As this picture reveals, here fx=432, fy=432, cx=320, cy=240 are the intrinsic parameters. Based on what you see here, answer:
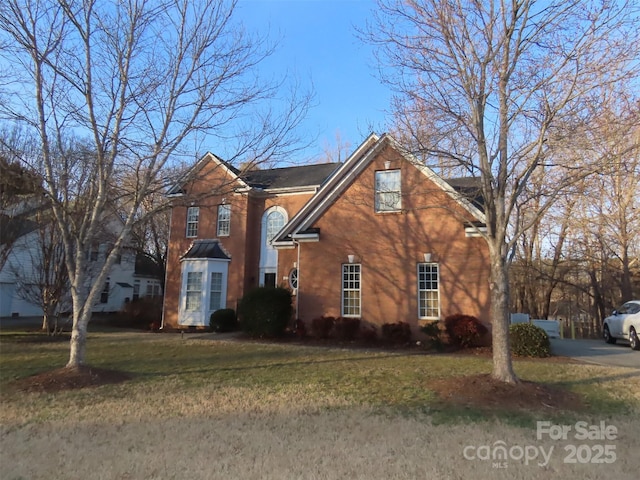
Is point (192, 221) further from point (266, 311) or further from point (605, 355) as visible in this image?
point (605, 355)

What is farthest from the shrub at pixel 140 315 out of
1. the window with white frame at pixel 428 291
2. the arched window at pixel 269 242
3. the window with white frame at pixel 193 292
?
the window with white frame at pixel 428 291

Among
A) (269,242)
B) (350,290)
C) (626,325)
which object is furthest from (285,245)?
(626,325)

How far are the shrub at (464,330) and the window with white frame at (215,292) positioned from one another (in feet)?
38.1

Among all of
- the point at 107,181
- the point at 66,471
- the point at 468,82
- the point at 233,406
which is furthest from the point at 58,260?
the point at 468,82

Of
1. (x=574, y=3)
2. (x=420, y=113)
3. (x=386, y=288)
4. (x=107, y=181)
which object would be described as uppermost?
(x=574, y=3)

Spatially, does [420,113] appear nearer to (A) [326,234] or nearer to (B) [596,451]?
(B) [596,451]

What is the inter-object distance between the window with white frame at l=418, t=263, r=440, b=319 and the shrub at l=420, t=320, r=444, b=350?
3.00ft

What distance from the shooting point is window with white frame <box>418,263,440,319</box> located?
15.3m

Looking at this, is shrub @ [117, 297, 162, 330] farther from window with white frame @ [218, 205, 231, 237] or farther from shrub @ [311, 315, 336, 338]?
shrub @ [311, 315, 336, 338]

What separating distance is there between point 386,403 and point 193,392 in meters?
3.49

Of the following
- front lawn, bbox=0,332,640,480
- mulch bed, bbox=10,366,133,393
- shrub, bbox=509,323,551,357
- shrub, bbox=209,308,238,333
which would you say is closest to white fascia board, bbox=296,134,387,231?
shrub, bbox=209,308,238,333

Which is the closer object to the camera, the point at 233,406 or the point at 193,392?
the point at 233,406

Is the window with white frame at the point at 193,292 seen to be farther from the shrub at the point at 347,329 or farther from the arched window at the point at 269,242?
the shrub at the point at 347,329

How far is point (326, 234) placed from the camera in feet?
55.9
